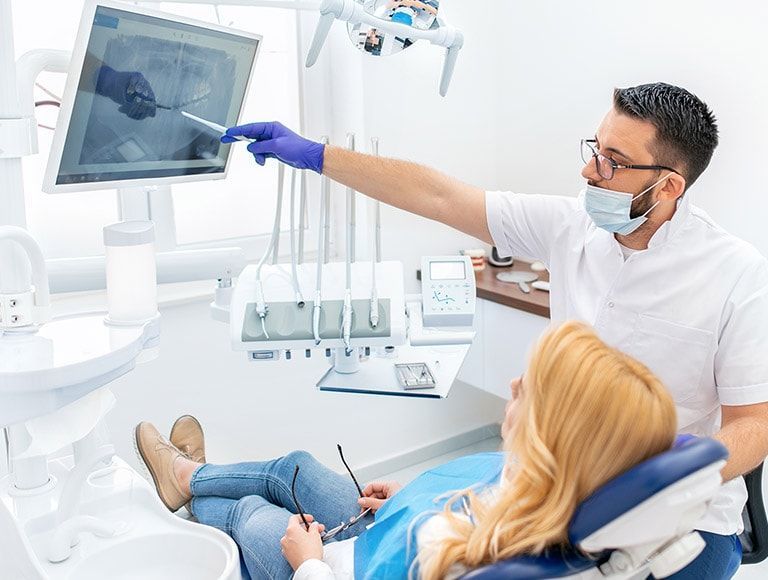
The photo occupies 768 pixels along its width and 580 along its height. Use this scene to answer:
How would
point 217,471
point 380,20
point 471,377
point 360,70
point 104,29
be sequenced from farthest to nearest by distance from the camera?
point 471,377, point 360,70, point 217,471, point 380,20, point 104,29

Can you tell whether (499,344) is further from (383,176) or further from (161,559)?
(161,559)

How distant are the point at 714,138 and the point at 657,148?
12 cm

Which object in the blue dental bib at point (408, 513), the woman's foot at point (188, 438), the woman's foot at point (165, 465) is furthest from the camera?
the woman's foot at point (188, 438)

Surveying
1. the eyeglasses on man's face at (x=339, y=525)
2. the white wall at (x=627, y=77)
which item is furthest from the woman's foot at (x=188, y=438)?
the white wall at (x=627, y=77)

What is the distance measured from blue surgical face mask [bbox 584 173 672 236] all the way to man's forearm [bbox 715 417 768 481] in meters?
0.41

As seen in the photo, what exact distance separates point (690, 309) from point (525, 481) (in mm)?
658

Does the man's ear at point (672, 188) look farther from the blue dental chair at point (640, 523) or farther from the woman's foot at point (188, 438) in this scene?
the woman's foot at point (188, 438)

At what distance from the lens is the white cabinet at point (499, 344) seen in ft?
8.99

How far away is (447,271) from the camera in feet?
5.55

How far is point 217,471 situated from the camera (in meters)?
1.82

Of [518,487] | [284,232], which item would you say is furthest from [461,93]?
[518,487]

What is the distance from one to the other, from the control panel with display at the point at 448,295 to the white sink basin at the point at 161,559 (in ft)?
1.84

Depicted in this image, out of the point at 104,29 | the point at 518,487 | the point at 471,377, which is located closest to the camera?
the point at 518,487

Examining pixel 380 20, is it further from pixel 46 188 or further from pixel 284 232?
pixel 284 232
